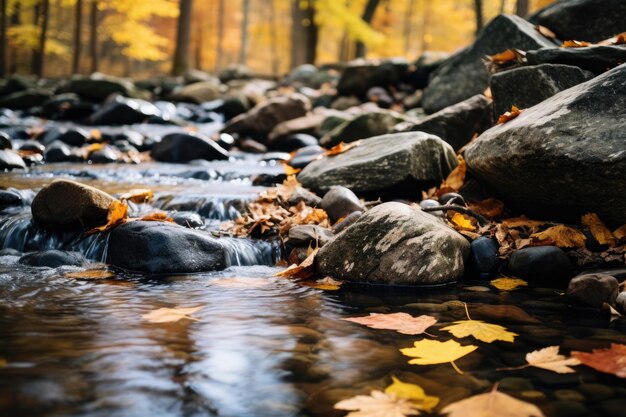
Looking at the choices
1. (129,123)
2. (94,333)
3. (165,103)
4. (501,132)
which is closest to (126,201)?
(94,333)

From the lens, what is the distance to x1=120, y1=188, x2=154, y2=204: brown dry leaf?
454 centimetres

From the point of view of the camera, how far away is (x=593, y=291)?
2537mm

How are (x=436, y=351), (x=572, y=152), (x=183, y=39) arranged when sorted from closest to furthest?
(x=436, y=351) → (x=572, y=152) → (x=183, y=39)

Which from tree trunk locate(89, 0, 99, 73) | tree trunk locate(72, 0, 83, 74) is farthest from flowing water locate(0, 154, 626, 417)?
tree trunk locate(89, 0, 99, 73)

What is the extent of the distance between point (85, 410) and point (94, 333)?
0.68m

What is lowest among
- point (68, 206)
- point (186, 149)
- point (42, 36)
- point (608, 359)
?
point (608, 359)

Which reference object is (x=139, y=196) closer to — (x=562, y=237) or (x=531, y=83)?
(x=562, y=237)

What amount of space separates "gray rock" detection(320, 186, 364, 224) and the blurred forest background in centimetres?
1022

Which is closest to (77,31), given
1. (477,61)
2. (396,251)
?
(477,61)

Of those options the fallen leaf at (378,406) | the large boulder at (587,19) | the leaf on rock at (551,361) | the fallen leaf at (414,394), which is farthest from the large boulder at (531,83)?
the fallen leaf at (378,406)

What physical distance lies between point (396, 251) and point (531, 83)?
2.31 metres

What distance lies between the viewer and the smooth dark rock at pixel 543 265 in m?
3.00

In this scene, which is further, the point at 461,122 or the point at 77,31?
the point at 77,31

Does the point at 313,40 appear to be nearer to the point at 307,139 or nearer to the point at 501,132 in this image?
the point at 307,139
